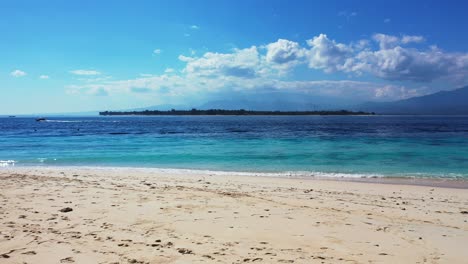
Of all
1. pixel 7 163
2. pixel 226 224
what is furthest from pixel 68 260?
pixel 7 163

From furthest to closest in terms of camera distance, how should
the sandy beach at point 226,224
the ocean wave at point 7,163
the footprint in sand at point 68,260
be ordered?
the ocean wave at point 7,163 < the sandy beach at point 226,224 < the footprint in sand at point 68,260

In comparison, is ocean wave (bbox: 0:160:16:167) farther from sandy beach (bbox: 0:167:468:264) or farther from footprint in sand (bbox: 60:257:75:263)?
footprint in sand (bbox: 60:257:75:263)

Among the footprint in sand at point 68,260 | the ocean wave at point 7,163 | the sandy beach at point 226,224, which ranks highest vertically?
the footprint in sand at point 68,260

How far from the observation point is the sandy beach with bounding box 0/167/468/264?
567 centimetres

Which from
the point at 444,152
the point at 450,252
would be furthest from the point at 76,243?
the point at 444,152

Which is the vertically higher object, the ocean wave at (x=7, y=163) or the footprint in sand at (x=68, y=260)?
the footprint in sand at (x=68, y=260)

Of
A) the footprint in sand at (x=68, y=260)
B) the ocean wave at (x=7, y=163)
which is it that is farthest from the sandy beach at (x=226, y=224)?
the ocean wave at (x=7, y=163)

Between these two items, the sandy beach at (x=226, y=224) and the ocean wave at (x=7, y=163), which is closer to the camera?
the sandy beach at (x=226, y=224)

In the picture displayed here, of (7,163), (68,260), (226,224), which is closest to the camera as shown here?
(68,260)

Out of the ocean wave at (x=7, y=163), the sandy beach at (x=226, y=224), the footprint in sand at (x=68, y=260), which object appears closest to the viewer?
the footprint in sand at (x=68, y=260)

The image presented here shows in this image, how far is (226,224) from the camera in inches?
290

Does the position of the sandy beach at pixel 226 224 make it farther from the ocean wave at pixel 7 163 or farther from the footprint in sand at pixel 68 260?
the ocean wave at pixel 7 163

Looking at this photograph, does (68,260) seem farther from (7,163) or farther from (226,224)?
(7,163)

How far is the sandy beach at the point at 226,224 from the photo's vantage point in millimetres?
5672
